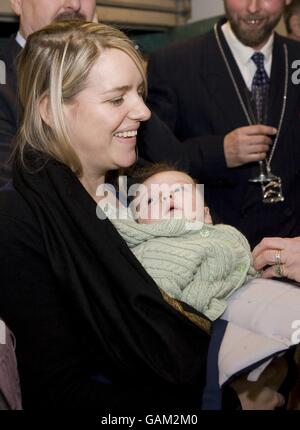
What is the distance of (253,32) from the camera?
2.30 m

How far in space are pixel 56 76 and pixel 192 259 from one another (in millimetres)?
554

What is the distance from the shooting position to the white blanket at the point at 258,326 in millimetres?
1168

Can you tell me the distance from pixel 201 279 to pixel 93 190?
413 millimetres

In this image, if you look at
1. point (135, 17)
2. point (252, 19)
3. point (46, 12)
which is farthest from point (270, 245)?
point (135, 17)

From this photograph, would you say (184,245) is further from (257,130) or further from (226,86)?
(226,86)

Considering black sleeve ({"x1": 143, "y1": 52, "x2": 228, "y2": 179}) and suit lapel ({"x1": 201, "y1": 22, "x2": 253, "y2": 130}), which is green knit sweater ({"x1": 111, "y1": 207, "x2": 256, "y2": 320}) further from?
suit lapel ({"x1": 201, "y1": 22, "x2": 253, "y2": 130})

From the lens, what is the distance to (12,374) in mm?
1230

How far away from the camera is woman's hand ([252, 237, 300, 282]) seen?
1423mm

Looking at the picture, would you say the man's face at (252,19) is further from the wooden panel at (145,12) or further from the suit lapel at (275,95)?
the wooden panel at (145,12)

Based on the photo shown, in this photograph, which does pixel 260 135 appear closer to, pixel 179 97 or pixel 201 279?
pixel 179 97

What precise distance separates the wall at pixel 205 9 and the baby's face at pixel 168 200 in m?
2.47

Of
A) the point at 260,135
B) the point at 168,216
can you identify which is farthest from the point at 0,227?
the point at 260,135

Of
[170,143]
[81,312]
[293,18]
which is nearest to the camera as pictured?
[81,312]

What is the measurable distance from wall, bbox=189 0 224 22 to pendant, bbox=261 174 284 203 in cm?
188
